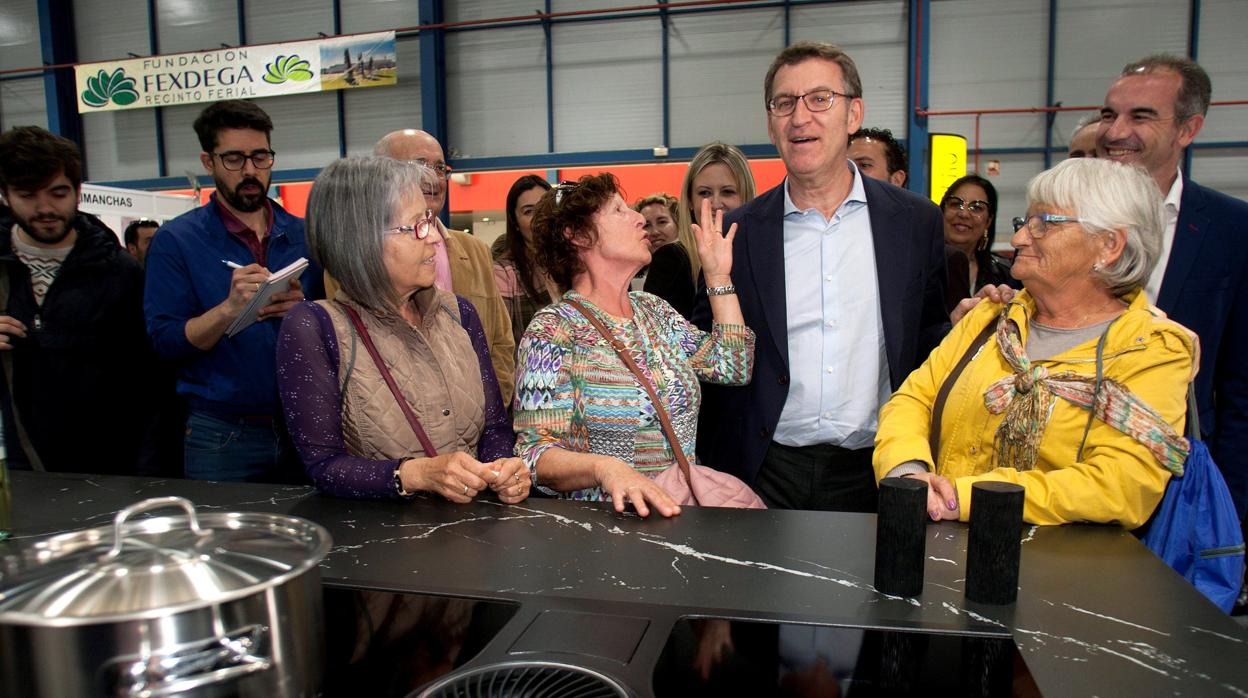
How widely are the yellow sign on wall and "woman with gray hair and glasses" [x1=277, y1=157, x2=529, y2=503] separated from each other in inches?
208

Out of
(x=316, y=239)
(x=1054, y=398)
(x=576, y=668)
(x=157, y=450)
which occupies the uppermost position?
(x=316, y=239)

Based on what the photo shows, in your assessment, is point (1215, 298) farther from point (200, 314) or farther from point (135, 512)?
point (200, 314)

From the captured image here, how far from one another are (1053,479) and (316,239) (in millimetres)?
1525

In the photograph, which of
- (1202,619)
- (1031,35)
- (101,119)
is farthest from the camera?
(101,119)

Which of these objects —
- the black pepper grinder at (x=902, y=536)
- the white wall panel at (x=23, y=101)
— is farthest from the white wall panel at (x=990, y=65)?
the white wall panel at (x=23, y=101)

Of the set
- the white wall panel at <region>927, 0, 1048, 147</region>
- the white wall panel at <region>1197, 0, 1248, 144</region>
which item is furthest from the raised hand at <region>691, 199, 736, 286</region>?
the white wall panel at <region>1197, 0, 1248, 144</region>

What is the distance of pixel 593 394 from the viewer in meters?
1.84

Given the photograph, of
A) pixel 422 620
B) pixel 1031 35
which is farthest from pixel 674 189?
pixel 422 620

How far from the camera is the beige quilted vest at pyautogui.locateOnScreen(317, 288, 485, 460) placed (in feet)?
5.21

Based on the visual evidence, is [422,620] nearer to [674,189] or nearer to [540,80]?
[674,189]

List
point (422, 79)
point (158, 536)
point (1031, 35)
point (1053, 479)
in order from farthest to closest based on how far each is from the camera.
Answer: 1. point (422, 79)
2. point (1031, 35)
3. point (1053, 479)
4. point (158, 536)

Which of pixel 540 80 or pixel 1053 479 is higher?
pixel 540 80

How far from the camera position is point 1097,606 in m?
1.05

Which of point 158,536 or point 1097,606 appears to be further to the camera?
point 1097,606
